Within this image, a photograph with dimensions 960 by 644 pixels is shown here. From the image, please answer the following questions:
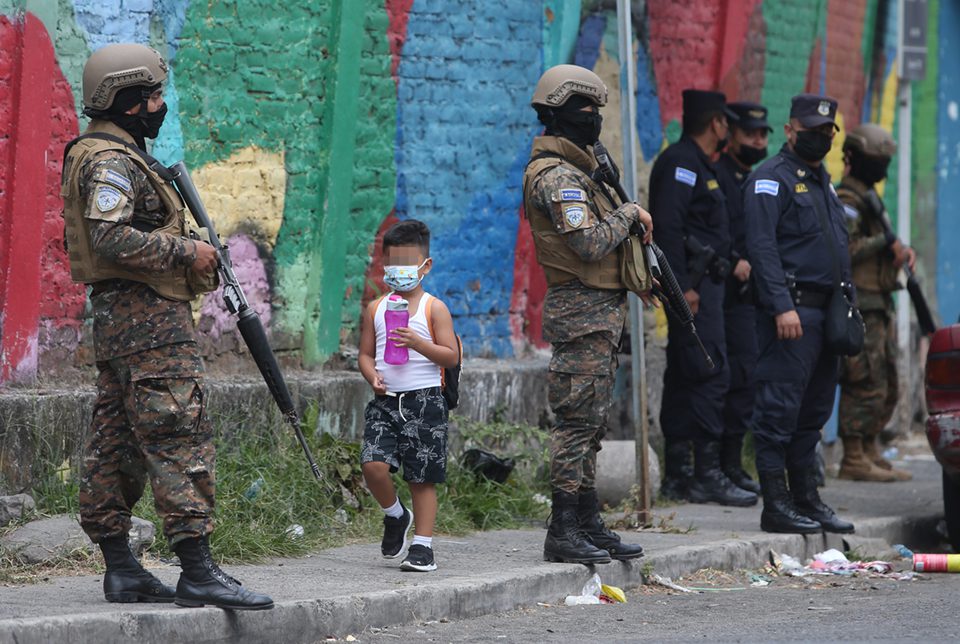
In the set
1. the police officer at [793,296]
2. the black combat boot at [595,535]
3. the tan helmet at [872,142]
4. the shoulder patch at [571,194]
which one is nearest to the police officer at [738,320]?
the tan helmet at [872,142]

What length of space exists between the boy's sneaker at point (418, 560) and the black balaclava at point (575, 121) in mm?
1718

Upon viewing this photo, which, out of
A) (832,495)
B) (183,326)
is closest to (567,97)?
(183,326)

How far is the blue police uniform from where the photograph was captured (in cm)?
916

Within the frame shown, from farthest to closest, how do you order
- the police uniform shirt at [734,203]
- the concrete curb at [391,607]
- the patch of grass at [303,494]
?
the police uniform shirt at [734,203] → the patch of grass at [303,494] → the concrete curb at [391,607]

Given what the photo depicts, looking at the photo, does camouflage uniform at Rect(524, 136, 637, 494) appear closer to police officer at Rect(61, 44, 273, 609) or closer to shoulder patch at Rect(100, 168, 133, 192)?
police officer at Rect(61, 44, 273, 609)

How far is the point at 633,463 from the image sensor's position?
8.54 meters

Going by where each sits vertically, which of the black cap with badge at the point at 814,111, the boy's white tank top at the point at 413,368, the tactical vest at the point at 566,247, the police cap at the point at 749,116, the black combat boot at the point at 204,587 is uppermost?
the police cap at the point at 749,116

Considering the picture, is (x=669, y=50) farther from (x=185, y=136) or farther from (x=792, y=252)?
(x=185, y=136)

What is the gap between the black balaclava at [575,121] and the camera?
6.69 metres

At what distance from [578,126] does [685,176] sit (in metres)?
2.56

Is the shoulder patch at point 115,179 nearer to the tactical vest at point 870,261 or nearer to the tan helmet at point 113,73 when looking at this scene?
the tan helmet at point 113,73

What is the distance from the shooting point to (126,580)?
217 inches

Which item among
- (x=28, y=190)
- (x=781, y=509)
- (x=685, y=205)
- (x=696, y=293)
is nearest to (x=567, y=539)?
(x=781, y=509)

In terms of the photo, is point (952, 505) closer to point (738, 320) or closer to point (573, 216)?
point (738, 320)
